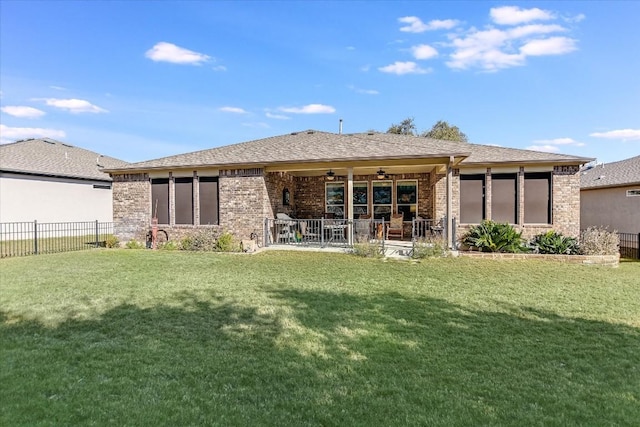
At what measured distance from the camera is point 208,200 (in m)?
13.4

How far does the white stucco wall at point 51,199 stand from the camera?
16.9 meters

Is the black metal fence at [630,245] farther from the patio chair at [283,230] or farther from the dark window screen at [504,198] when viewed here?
the patio chair at [283,230]

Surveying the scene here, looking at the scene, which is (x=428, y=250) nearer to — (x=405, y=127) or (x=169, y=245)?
(x=169, y=245)

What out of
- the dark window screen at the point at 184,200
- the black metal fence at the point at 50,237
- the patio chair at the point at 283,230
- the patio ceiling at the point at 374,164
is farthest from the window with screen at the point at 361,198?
the black metal fence at the point at 50,237

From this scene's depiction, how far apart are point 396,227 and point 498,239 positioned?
4.20 m

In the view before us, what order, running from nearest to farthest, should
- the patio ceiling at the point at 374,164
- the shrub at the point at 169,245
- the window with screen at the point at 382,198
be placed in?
the patio ceiling at the point at 374,164
the shrub at the point at 169,245
the window with screen at the point at 382,198

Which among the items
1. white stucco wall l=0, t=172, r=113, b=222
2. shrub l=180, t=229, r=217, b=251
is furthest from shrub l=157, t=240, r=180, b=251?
white stucco wall l=0, t=172, r=113, b=222

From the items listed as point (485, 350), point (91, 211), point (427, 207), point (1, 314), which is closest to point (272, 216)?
point (427, 207)

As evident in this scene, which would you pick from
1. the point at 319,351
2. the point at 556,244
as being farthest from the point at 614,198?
the point at 319,351

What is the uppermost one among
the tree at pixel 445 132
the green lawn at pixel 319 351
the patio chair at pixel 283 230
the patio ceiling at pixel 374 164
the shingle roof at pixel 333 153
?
the tree at pixel 445 132

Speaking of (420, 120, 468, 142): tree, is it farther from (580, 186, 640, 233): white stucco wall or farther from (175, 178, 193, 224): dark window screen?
(175, 178, 193, 224): dark window screen

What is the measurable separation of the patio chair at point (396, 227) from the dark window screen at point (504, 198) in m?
3.23

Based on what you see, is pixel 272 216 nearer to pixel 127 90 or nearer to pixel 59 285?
pixel 59 285

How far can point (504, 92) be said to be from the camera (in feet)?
53.9
